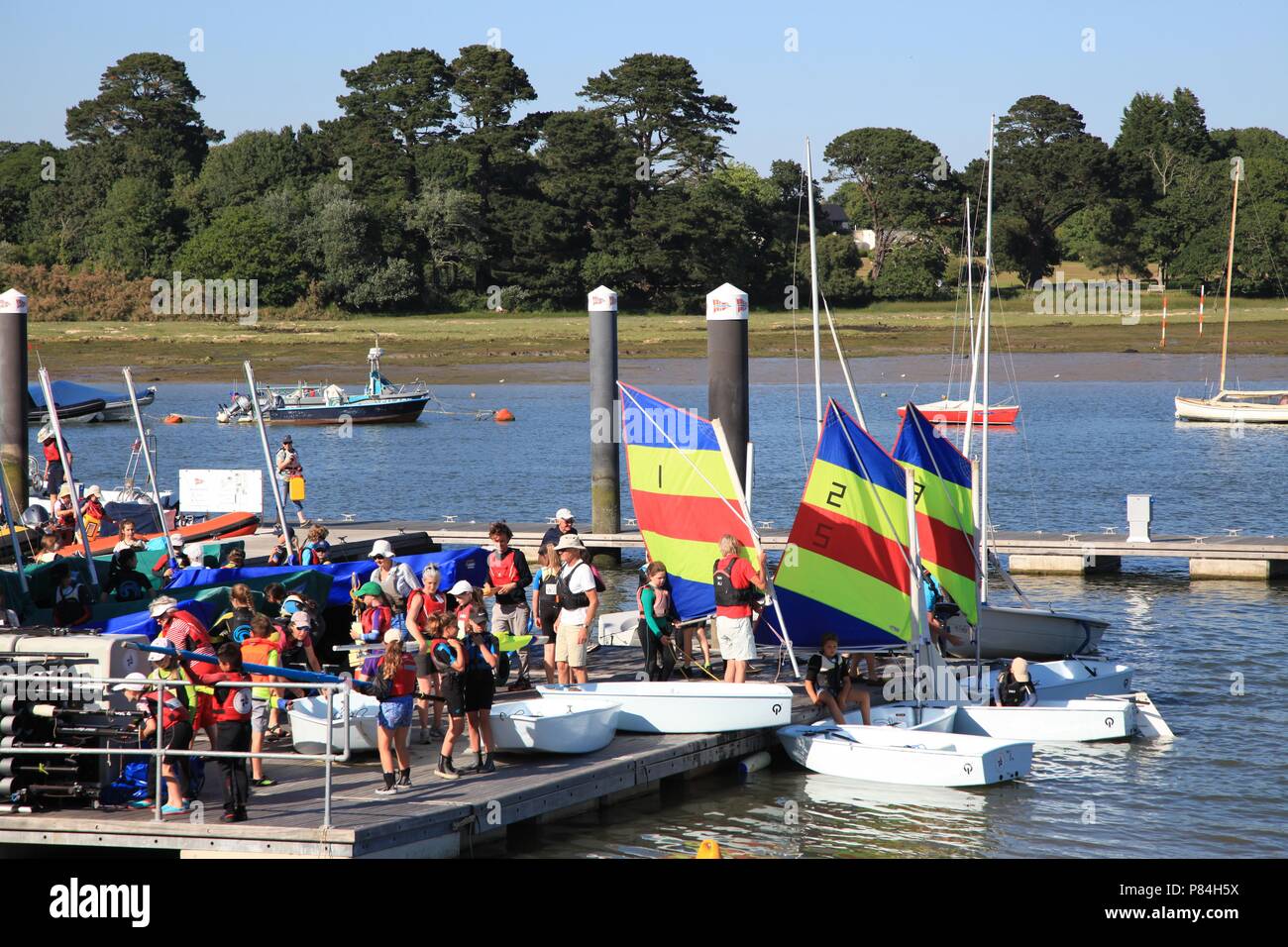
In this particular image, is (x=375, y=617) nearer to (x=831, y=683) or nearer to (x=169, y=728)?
(x=169, y=728)

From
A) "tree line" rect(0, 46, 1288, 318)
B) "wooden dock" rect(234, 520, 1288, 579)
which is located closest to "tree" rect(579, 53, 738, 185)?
"tree line" rect(0, 46, 1288, 318)

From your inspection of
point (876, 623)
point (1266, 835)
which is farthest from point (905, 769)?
point (1266, 835)

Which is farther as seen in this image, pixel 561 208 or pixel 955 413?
pixel 561 208

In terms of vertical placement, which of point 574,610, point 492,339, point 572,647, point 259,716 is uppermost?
point 492,339

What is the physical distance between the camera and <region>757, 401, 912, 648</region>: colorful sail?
658 inches

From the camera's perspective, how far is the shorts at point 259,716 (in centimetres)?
1269

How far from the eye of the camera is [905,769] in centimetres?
1494

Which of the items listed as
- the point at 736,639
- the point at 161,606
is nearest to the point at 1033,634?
the point at 736,639

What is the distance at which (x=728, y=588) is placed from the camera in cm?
1548

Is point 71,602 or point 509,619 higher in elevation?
point 71,602

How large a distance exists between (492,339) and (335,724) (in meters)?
67.7

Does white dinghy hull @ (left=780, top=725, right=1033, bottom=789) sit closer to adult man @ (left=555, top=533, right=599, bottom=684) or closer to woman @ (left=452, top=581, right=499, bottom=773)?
adult man @ (left=555, top=533, right=599, bottom=684)

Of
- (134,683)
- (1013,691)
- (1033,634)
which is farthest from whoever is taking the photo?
(1033,634)

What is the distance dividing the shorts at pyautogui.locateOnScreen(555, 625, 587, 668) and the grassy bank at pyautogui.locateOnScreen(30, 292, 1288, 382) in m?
57.1
